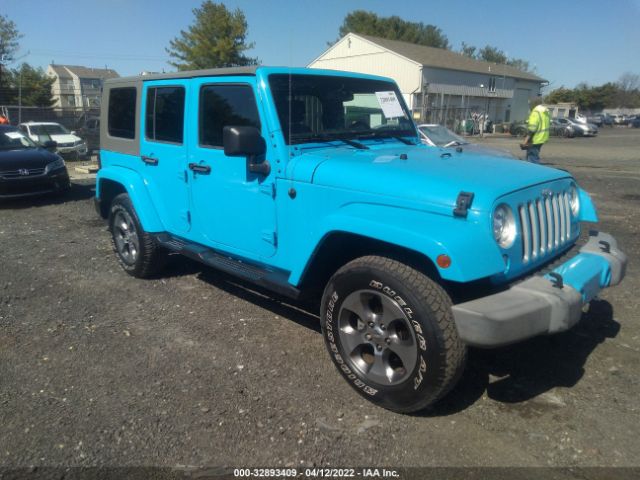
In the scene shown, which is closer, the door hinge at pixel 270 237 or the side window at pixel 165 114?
the door hinge at pixel 270 237

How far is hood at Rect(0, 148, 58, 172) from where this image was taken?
359 inches

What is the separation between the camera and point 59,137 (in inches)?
659

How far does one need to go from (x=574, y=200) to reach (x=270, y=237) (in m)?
2.21

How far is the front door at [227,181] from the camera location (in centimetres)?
360

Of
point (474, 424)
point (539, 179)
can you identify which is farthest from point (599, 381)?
point (539, 179)

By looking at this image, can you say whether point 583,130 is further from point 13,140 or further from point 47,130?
point 13,140

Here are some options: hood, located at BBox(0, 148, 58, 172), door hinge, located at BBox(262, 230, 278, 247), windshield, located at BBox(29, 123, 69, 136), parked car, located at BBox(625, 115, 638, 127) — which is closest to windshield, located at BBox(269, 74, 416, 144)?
door hinge, located at BBox(262, 230, 278, 247)

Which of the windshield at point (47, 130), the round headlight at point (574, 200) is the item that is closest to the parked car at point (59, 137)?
the windshield at point (47, 130)

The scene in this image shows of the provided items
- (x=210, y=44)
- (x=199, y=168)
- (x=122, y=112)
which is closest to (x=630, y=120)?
(x=210, y=44)

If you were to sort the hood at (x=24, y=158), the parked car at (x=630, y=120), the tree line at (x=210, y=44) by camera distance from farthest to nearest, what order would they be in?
the parked car at (x=630, y=120) < the tree line at (x=210, y=44) < the hood at (x=24, y=158)

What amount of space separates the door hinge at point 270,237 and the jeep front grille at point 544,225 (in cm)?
163

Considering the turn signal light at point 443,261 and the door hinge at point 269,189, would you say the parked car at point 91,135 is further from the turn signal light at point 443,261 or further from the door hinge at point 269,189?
the turn signal light at point 443,261

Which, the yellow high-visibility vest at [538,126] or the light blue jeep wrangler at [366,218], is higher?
the yellow high-visibility vest at [538,126]

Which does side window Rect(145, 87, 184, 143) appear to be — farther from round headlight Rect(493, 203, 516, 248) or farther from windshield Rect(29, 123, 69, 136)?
windshield Rect(29, 123, 69, 136)
